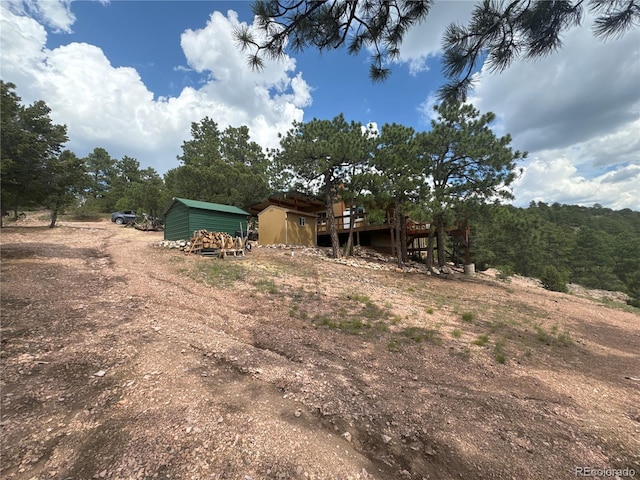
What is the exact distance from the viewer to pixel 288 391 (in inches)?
127

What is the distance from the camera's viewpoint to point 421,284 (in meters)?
13.2

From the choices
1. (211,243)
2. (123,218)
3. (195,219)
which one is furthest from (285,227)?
(123,218)

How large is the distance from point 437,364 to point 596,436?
6.56 feet

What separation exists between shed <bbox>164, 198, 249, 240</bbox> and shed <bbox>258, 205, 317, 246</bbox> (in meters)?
2.17

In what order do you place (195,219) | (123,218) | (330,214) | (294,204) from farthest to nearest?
(123,218)
(294,204)
(330,214)
(195,219)

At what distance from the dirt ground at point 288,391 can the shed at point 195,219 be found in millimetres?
9045

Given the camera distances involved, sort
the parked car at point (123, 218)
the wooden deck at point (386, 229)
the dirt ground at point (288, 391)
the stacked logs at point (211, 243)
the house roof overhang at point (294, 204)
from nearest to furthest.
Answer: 1. the dirt ground at point (288, 391)
2. the stacked logs at point (211, 243)
3. the wooden deck at point (386, 229)
4. the house roof overhang at point (294, 204)
5. the parked car at point (123, 218)

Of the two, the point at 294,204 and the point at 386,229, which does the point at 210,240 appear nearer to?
the point at 294,204

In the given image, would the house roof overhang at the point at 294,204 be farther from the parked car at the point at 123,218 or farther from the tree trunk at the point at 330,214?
the parked car at the point at 123,218

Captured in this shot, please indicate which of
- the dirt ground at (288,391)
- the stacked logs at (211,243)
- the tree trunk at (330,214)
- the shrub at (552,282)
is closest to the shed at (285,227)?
the tree trunk at (330,214)

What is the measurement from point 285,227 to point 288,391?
16701 mm

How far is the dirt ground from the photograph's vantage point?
7.36ft

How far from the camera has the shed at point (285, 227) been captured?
773 inches

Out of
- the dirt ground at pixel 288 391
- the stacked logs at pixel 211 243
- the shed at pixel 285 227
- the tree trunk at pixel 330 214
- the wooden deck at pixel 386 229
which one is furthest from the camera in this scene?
the wooden deck at pixel 386 229
